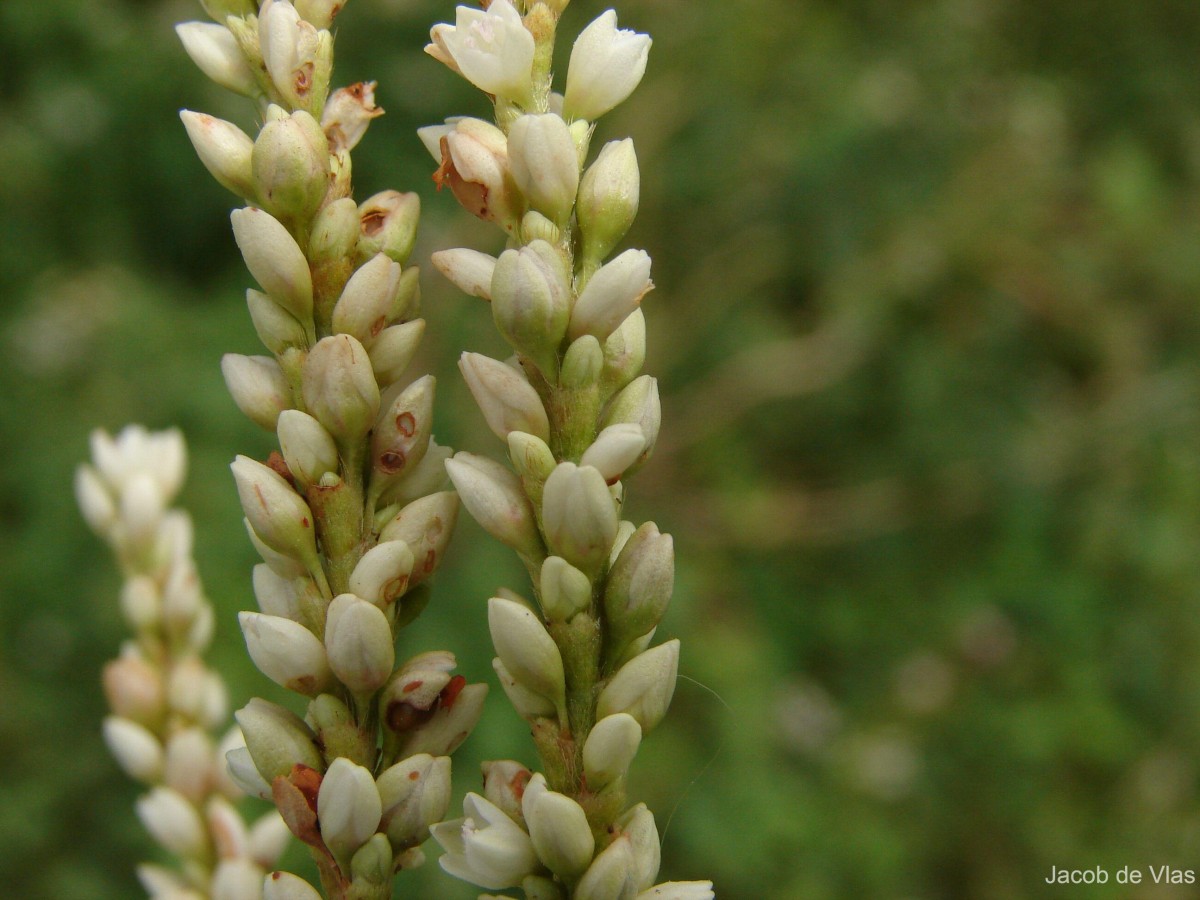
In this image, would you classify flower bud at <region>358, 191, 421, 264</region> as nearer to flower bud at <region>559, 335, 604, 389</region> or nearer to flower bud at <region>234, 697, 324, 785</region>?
flower bud at <region>559, 335, 604, 389</region>

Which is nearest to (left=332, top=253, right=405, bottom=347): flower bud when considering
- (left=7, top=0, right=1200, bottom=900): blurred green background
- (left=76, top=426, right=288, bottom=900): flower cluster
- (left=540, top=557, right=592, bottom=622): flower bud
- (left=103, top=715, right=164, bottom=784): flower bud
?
(left=540, top=557, right=592, bottom=622): flower bud

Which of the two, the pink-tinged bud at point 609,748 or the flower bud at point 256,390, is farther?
the flower bud at point 256,390

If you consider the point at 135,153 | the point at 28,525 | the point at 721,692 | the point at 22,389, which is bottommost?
the point at 721,692

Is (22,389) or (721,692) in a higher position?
(22,389)

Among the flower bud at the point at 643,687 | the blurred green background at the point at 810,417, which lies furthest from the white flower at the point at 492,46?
the blurred green background at the point at 810,417

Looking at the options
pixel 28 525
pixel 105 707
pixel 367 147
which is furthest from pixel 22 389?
pixel 367 147

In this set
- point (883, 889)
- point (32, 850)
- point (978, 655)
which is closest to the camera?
point (32, 850)

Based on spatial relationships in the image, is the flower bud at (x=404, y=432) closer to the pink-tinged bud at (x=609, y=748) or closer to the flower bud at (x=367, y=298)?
the flower bud at (x=367, y=298)

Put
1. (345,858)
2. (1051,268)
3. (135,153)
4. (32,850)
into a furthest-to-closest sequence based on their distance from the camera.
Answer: (1051,268) → (135,153) → (32,850) → (345,858)

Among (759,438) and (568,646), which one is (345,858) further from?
(759,438)
